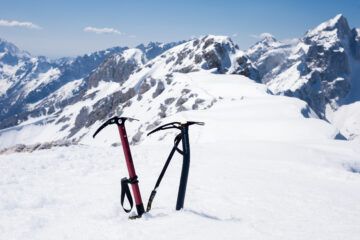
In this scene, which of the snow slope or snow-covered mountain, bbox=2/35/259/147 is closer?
the snow slope

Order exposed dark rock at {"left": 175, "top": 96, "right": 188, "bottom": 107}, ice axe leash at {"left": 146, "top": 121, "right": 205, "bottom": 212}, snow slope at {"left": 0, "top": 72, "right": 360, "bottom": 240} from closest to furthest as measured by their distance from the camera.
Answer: snow slope at {"left": 0, "top": 72, "right": 360, "bottom": 240} → ice axe leash at {"left": 146, "top": 121, "right": 205, "bottom": 212} → exposed dark rock at {"left": 175, "top": 96, "right": 188, "bottom": 107}

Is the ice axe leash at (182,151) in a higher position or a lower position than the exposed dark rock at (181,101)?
lower

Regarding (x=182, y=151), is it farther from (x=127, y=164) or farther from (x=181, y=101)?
(x=181, y=101)

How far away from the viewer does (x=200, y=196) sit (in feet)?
22.2

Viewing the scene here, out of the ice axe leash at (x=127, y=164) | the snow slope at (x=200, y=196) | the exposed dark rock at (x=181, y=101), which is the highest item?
the exposed dark rock at (x=181, y=101)

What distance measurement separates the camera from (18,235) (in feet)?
14.9

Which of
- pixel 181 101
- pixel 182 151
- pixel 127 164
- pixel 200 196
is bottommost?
pixel 200 196

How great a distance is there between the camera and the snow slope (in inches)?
184

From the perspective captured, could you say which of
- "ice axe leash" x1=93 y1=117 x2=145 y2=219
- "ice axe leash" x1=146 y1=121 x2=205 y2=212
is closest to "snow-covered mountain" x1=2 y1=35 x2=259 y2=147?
"ice axe leash" x1=146 y1=121 x2=205 y2=212

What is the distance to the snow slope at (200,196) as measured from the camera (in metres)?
4.67

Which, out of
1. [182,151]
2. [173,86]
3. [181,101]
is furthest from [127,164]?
[173,86]

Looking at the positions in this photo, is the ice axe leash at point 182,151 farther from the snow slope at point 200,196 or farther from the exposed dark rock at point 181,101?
the exposed dark rock at point 181,101

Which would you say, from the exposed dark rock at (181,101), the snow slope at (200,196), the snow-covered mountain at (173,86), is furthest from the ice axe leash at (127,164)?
the exposed dark rock at (181,101)

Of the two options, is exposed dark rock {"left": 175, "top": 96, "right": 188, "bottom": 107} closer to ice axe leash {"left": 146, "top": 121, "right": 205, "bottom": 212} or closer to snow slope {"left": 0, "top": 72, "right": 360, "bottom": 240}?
snow slope {"left": 0, "top": 72, "right": 360, "bottom": 240}
